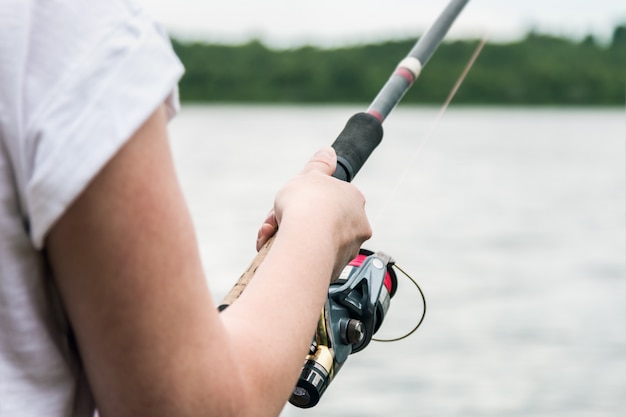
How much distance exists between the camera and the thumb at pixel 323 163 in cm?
94

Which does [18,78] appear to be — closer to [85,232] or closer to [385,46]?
[85,232]

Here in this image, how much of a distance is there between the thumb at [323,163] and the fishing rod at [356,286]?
79mm

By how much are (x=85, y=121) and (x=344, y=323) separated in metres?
0.67

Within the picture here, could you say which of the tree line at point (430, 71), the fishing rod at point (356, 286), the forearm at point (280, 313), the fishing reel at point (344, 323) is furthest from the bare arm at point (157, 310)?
the tree line at point (430, 71)

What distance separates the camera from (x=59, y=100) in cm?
53

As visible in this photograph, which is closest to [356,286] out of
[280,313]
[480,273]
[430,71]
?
[280,313]

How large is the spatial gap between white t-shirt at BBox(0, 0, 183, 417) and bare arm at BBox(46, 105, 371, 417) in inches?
0.5

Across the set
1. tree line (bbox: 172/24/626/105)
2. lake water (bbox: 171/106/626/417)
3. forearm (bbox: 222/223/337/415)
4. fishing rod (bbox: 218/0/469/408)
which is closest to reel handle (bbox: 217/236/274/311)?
fishing rod (bbox: 218/0/469/408)

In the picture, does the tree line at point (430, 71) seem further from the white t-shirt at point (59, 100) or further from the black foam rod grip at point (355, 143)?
the white t-shirt at point (59, 100)

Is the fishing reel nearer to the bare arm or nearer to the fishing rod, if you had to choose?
the fishing rod

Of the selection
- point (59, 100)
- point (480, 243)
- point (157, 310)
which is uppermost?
point (59, 100)

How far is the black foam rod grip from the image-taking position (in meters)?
1.20

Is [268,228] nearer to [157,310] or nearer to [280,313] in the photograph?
[280,313]

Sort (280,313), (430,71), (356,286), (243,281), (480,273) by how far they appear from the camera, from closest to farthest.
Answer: (280,313)
(243,281)
(356,286)
(480,273)
(430,71)
